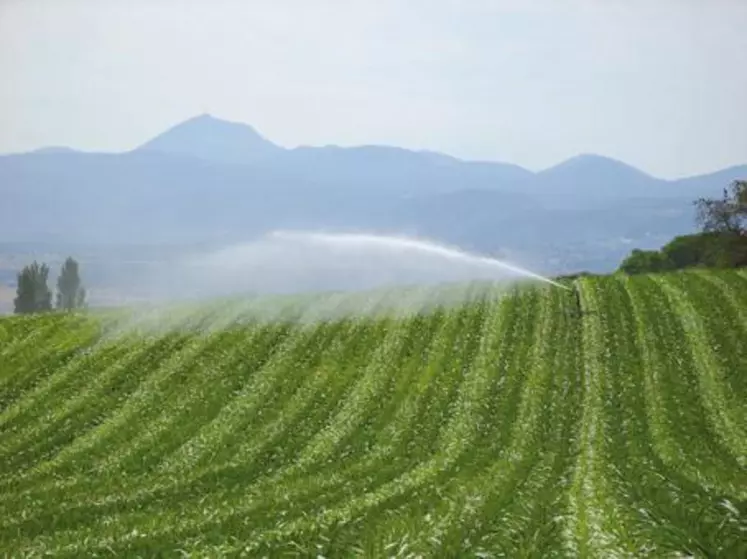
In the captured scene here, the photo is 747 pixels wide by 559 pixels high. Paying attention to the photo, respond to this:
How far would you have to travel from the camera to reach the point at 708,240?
323 ft

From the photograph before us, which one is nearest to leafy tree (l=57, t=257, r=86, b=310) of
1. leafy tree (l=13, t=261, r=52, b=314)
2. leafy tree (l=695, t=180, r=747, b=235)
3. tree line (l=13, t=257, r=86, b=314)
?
tree line (l=13, t=257, r=86, b=314)

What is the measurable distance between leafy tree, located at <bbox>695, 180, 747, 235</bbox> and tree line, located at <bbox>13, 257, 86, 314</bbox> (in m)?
97.4

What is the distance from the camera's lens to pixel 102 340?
43438 millimetres

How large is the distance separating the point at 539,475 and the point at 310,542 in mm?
9573

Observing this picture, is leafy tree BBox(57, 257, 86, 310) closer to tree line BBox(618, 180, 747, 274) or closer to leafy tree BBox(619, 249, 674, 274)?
leafy tree BBox(619, 249, 674, 274)

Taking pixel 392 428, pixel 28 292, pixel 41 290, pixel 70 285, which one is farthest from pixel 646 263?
pixel 70 285

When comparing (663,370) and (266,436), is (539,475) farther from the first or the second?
(663,370)

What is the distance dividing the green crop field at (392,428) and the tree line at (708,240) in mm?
37256

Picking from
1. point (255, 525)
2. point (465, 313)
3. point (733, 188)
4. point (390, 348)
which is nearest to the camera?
point (255, 525)

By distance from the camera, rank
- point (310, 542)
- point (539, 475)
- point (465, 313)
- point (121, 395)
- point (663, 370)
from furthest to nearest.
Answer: point (465, 313), point (663, 370), point (121, 395), point (539, 475), point (310, 542)

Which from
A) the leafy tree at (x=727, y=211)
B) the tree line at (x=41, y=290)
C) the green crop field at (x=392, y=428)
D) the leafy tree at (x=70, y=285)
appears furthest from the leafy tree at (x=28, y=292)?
the green crop field at (x=392, y=428)

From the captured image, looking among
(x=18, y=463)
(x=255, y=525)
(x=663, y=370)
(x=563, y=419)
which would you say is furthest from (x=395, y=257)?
(x=255, y=525)

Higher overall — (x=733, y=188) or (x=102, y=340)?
(x=733, y=188)

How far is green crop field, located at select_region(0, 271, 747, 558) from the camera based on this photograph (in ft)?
60.5
